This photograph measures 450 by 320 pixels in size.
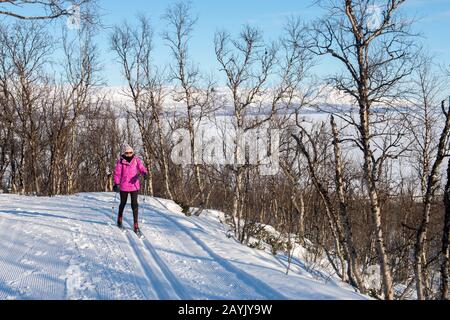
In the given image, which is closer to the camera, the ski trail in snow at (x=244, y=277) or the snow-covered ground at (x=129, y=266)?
the snow-covered ground at (x=129, y=266)

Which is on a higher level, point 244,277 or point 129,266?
point 129,266

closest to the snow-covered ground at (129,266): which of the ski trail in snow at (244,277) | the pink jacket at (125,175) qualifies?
the ski trail in snow at (244,277)

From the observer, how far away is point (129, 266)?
5.91 meters

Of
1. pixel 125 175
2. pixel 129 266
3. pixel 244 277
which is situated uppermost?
pixel 125 175

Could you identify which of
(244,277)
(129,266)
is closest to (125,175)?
(129,266)

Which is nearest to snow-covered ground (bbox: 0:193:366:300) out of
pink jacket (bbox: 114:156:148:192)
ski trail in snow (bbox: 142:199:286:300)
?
ski trail in snow (bbox: 142:199:286:300)

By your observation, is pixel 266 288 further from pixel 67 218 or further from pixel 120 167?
pixel 67 218

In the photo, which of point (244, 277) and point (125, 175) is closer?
point (244, 277)

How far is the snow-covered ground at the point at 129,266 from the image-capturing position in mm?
4875

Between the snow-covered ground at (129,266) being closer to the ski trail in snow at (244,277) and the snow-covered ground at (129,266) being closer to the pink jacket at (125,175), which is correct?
the ski trail in snow at (244,277)

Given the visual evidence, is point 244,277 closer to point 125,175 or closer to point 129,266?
point 129,266
